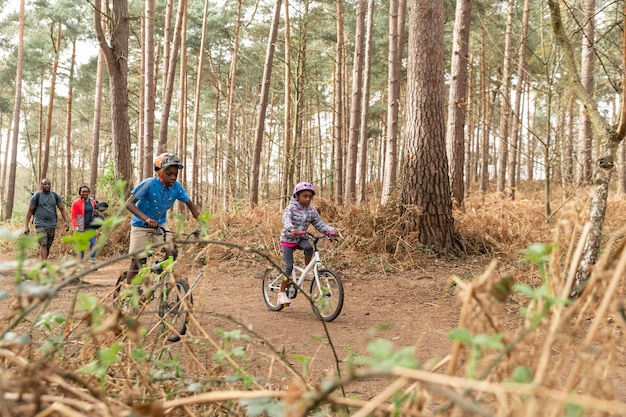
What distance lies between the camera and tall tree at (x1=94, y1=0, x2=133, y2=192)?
9773 millimetres

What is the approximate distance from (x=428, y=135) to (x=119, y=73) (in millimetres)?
7393

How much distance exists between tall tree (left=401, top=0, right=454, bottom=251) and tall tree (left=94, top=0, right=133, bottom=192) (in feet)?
20.5

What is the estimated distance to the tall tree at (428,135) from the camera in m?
8.34

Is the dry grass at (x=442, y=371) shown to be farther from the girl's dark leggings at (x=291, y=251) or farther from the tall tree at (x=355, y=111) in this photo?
the tall tree at (x=355, y=111)

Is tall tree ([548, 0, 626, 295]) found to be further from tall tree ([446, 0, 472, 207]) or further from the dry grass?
tall tree ([446, 0, 472, 207])

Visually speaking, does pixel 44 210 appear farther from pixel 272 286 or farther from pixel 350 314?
pixel 350 314

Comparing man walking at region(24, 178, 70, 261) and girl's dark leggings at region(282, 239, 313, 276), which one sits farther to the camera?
man walking at region(24, 178, 70, 261)

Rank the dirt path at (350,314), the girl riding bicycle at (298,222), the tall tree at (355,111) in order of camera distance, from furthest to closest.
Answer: the tall tree at (355,111) < the girl riding bicycle at (298,222) < the dirt path at (350,314)

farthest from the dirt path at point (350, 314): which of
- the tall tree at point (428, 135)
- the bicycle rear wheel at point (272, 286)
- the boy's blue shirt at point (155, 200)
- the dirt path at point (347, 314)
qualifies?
the tall tree at point (428, 135)

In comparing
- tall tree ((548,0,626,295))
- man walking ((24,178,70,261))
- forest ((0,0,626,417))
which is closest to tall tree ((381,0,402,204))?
forest ((0,0,626,417))

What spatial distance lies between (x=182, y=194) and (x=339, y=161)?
11.0m

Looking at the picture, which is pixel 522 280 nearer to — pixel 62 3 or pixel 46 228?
pixel 46 228

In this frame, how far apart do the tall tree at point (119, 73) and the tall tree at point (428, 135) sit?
6237 mm

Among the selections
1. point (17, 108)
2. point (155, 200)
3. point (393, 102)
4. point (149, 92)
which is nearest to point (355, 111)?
point (393, 102)
